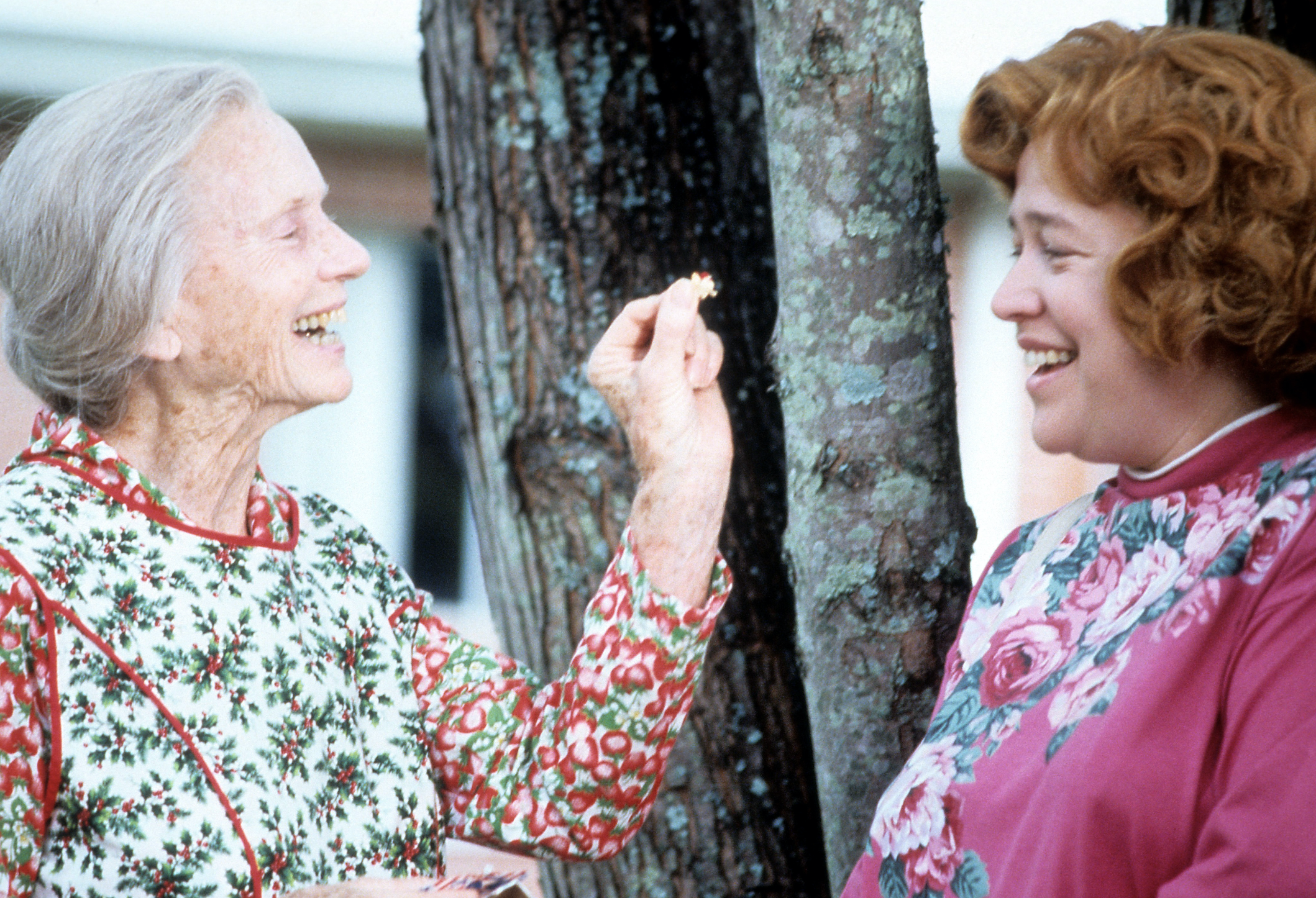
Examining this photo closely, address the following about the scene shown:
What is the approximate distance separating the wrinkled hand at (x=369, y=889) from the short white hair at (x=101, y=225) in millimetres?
657

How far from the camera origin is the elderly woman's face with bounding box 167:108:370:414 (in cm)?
175

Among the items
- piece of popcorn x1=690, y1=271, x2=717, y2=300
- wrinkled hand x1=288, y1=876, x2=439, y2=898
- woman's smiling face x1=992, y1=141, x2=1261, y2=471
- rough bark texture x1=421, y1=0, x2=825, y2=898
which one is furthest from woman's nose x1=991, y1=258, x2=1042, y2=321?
wrinkled hand x1=288, y1=876, x2=439, y2=898

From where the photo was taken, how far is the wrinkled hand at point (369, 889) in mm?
1595

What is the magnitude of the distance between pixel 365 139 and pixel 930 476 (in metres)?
4.93

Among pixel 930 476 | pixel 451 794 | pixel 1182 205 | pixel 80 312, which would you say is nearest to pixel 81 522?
pixel 80 312

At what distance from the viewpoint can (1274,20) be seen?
6.72 ft

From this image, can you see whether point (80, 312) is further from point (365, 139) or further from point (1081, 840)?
point (365, 139)

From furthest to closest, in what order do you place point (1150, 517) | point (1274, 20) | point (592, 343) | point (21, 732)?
point (592, 343), point (1274, 20), point (1150, 517), point (21, 732)

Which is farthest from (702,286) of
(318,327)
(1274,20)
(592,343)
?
(1274,20)

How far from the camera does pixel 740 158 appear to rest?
2.52 meters

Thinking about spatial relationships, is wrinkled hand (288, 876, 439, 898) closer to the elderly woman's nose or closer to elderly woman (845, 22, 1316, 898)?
elderly woman (845, 22, 1316, 898)

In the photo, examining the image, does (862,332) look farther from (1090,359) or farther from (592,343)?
(592,343)

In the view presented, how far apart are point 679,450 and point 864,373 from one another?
278 millimetres

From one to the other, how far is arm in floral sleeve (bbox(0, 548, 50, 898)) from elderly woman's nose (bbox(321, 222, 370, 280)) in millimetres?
546
